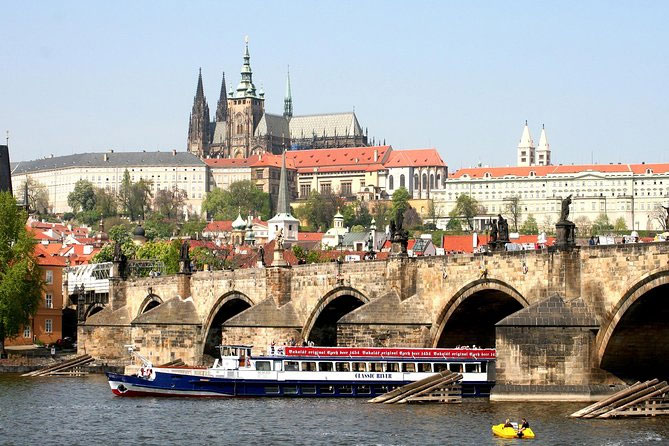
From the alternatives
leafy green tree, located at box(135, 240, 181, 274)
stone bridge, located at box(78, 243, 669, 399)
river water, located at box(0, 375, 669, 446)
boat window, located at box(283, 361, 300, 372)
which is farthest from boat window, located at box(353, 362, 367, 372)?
leafy green tree, located at box(135, 240, 181, 274)

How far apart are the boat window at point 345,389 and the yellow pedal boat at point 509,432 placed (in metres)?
16.0

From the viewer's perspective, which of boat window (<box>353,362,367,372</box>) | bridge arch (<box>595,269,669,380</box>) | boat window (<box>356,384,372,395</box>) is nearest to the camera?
bridge arch (<box>595,269,669,380</box>)

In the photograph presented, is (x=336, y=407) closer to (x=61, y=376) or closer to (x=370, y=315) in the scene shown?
(x=370, y=315)

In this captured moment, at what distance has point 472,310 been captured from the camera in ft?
217

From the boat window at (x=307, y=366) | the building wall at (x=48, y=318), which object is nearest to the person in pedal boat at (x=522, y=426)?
the boat window at (x=307, y=366)

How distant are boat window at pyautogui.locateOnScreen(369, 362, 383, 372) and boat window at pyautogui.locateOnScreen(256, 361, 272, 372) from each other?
208 inches

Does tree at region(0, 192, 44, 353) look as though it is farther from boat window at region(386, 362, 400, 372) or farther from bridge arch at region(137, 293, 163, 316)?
boat window at region(386, 362, 400, 372)

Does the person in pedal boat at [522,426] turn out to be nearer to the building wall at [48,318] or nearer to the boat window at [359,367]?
the boat window at [359,367]

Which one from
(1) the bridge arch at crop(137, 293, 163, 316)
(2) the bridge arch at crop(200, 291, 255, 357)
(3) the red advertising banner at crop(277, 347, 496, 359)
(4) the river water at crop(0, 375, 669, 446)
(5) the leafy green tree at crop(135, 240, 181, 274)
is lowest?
(4) the river water at crop(0, 375, 669, 446)

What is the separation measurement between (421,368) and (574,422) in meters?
13.1

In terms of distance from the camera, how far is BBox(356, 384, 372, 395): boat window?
66.4 m

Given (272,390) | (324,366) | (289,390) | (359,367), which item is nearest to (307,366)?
(324,366)

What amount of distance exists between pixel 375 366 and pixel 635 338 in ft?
42.4

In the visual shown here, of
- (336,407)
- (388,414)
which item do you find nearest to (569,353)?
(388,414)
